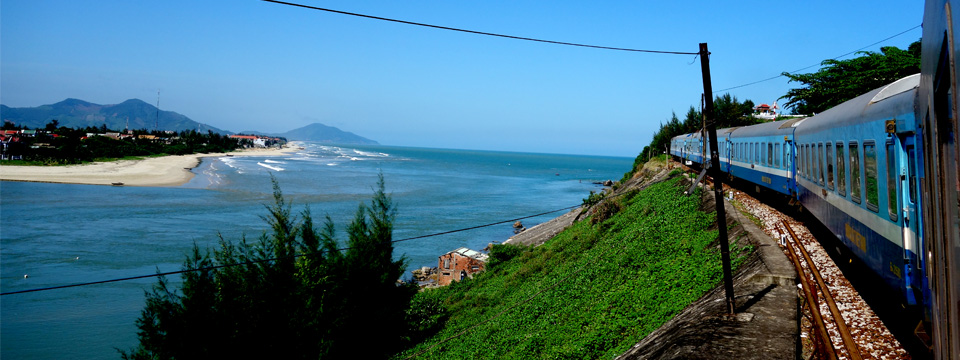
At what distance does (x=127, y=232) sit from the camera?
3478cm

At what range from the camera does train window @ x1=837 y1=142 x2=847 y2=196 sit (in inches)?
318

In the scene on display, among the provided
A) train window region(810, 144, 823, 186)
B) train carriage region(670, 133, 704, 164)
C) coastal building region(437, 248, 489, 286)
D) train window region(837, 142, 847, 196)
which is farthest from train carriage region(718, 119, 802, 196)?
coastal building region(437, 248, 489, 286)

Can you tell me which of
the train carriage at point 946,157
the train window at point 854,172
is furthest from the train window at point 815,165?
the train carriage at point 946,157

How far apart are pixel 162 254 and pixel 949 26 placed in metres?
33.3

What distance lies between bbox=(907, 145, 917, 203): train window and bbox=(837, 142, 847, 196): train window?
277cm

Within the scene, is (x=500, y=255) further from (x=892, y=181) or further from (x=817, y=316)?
(x=892, y=181)

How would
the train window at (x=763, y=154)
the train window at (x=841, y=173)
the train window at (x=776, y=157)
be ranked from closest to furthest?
the train window at (x=841, y=173)
the train window at (x=776, y=157)
the train window at (x=763, y=154)

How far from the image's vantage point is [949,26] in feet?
7.47

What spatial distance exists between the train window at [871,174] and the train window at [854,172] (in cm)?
34

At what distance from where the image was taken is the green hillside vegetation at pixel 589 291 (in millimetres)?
9523

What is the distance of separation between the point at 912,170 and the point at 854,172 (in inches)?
93.0

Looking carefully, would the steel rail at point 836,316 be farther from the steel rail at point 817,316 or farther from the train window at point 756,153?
the train window at point 756,153

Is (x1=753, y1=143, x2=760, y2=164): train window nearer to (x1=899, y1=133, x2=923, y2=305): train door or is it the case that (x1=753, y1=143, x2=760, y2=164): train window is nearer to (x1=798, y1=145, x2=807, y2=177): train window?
(x1=798, y1=145, x2=807, y2=177): train window

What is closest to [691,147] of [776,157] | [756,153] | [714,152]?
[756,153]
